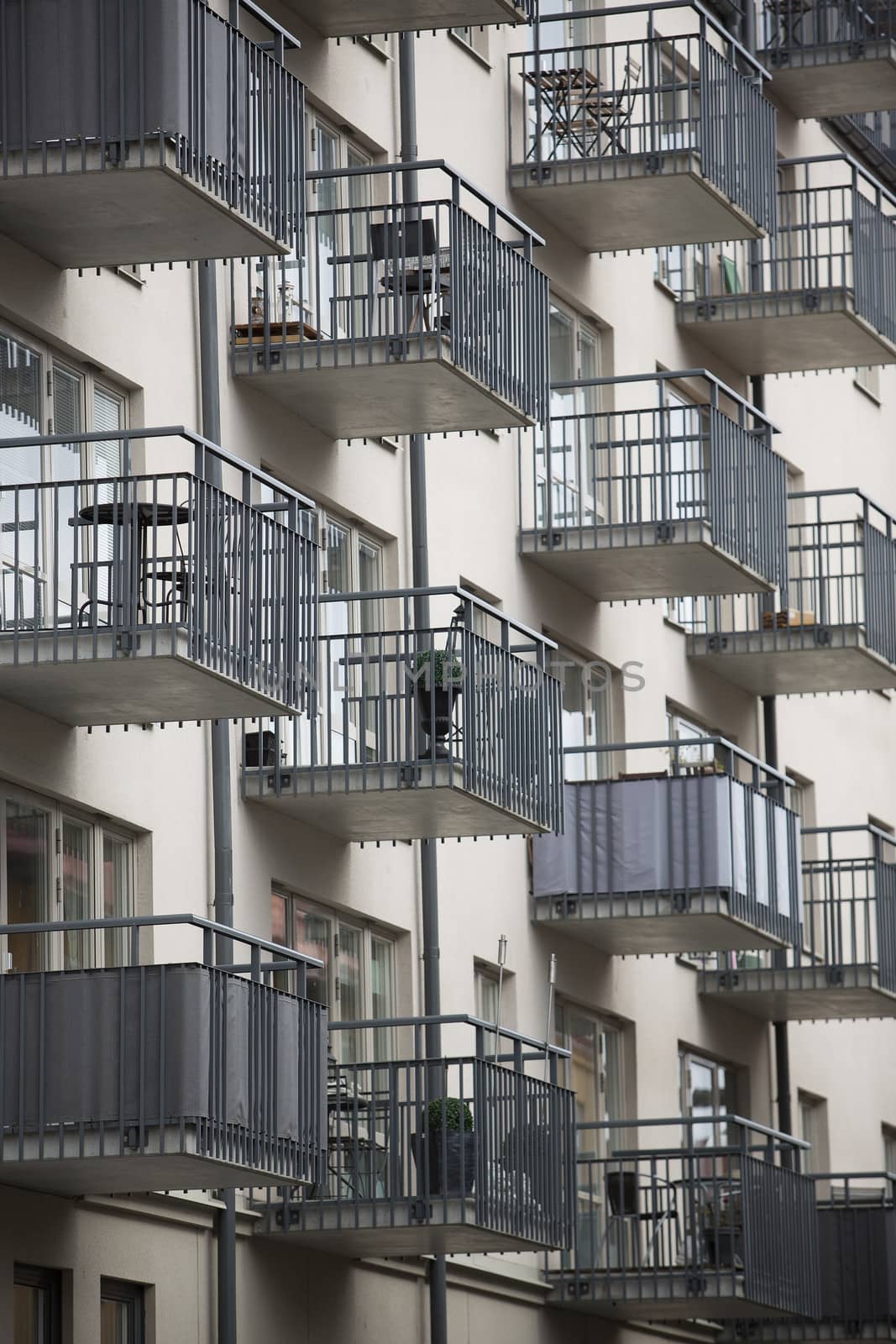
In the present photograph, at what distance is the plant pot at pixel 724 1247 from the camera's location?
2897 cm

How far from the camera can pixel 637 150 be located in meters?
31.2

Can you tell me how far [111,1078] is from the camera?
19.4 m

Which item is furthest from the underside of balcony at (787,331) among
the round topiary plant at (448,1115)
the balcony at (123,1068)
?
the balcony at (123,1068)

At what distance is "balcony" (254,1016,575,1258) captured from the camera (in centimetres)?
2366

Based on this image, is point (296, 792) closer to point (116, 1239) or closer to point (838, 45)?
point (116, 1239)

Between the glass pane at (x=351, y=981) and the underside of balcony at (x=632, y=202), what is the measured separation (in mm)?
7783

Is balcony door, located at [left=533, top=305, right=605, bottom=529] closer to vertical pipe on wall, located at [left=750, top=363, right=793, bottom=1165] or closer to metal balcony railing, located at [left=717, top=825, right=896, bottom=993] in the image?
metal balcony railing, located at [left=717, top=825, right=896, bottom=993]

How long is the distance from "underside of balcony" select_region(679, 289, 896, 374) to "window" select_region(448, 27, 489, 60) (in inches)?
195

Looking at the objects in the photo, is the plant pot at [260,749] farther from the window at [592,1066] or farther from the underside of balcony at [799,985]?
the underside of balcony at [799,985]

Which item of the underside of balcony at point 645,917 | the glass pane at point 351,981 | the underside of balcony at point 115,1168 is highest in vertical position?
the underside of balcony at point 645,917

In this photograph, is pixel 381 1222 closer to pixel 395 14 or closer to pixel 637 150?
pixel 395 14

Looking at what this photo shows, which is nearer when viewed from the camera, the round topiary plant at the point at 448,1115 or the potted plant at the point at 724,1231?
the round topiary plant at the point at 448,1115

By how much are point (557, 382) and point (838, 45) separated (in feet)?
28.9

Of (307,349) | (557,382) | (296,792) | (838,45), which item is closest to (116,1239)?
(296,792)
